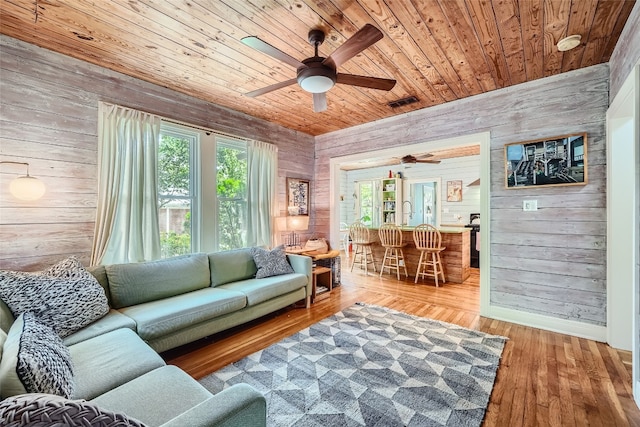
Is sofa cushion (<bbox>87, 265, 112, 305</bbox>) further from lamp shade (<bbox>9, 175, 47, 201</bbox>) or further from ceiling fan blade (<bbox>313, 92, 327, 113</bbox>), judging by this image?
ceiling fan blade (<bbox>313, 92, 327, 113</bbox>)

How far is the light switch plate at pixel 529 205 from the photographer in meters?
3.06

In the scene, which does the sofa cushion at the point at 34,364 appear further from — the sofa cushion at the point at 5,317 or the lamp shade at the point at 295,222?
the lamp shade at the point at 295,222

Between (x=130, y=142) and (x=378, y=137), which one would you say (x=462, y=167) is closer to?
(x=378, y=137)

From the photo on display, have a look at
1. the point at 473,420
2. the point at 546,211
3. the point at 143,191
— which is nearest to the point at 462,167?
the point at 546,211

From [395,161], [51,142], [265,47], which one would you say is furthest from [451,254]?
[51,142]

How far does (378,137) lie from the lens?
14.4ft

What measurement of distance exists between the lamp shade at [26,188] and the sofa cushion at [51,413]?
2.37 metres

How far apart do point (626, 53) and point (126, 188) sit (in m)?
4.52

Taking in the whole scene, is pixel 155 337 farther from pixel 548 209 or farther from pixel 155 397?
pixel 548 209

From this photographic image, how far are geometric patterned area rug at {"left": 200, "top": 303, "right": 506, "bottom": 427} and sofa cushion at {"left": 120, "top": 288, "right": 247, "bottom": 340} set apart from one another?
0.51 m

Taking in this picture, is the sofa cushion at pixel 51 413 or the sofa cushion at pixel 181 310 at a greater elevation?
the sofa cushion at pixel 51 413

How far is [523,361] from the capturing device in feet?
7.73

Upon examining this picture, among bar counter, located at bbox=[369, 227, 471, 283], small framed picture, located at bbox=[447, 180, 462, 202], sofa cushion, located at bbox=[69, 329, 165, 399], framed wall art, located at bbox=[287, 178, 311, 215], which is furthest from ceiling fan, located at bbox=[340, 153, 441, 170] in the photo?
sofa cushion, located at bbox=[69, 329, 165, 399]

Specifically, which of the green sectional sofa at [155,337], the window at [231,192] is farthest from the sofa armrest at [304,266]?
the window at [231,192]
